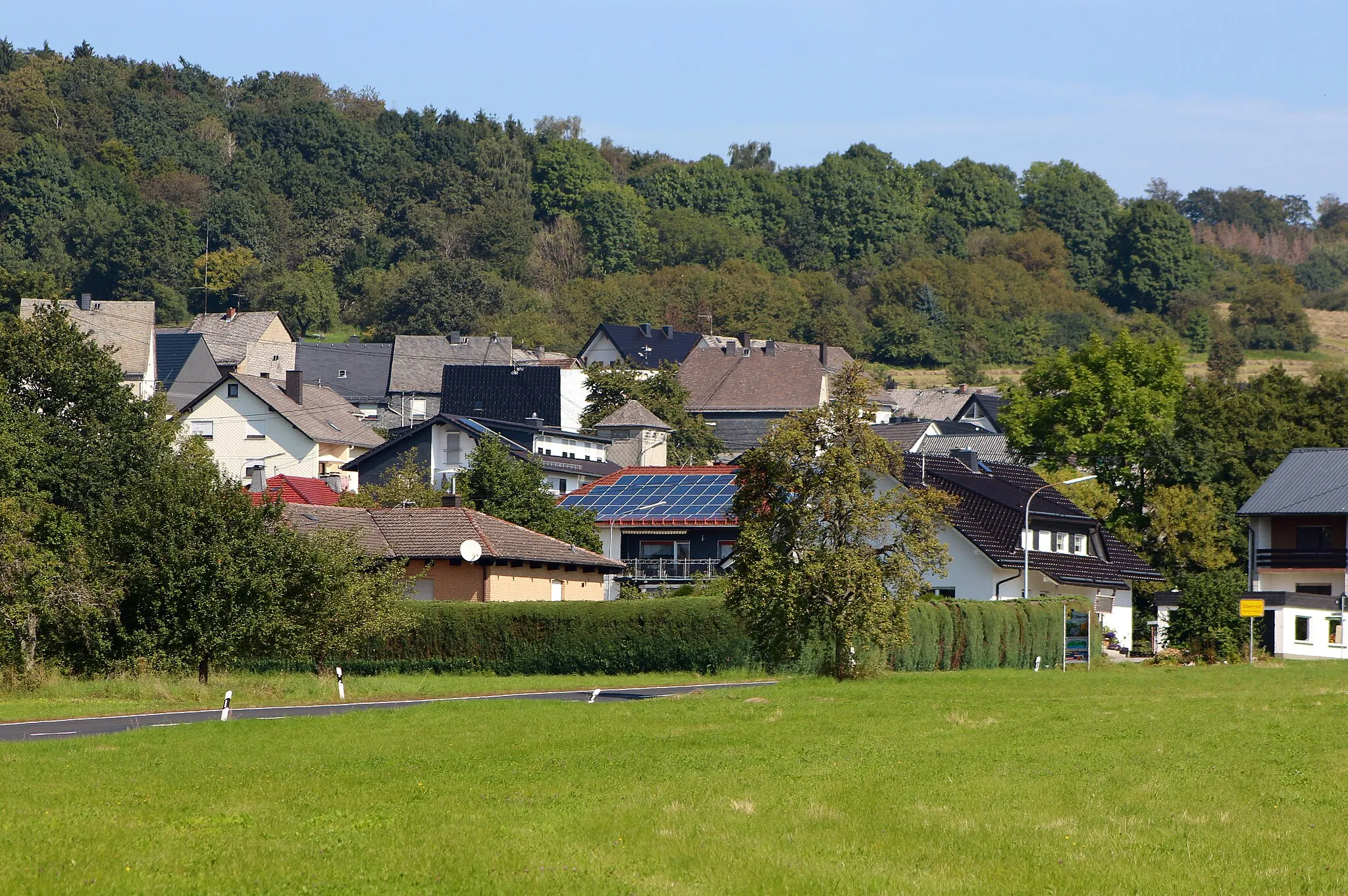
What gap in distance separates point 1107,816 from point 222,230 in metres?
172

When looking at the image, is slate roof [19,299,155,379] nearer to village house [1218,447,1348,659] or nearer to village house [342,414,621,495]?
village house [342,414,621,495]

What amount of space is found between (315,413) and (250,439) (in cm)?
511

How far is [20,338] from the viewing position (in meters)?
53.1

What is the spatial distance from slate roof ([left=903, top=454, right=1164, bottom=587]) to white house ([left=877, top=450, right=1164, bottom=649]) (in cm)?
4

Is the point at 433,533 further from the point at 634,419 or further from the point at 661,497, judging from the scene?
the point at 634,419

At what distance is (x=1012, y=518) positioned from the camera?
185ft

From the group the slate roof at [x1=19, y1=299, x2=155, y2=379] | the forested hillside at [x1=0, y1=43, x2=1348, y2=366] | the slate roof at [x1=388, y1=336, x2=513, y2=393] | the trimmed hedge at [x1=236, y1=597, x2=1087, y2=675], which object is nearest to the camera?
the trimmed hedge at [x1=236, y1=597, x2=1087, y2=675]

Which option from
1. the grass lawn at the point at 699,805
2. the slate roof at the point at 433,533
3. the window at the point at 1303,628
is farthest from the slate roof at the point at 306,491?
the grass lawn at the point at 699,805

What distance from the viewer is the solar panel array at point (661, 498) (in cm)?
7062

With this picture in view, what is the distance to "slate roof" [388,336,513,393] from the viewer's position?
129 metres

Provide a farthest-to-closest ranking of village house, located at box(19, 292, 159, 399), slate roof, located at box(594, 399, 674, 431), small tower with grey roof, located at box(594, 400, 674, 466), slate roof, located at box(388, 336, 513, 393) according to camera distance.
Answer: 1. slate roof, located at box(388, 336, 513, 393)
2. village house, located at box(19, 292, 159, 399)
3. slate roof, located at box(594, 399, 674, 431)
4. small tower with grey roof, located at box(594, 400, 674, 466)

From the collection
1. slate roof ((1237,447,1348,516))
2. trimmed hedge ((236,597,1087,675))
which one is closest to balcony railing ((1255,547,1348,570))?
slate roof ((1237,447,1348,516))

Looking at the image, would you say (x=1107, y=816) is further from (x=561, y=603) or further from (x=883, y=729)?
(x=561, y=603)

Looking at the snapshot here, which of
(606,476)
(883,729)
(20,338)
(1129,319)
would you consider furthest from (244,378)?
(1129,319)
